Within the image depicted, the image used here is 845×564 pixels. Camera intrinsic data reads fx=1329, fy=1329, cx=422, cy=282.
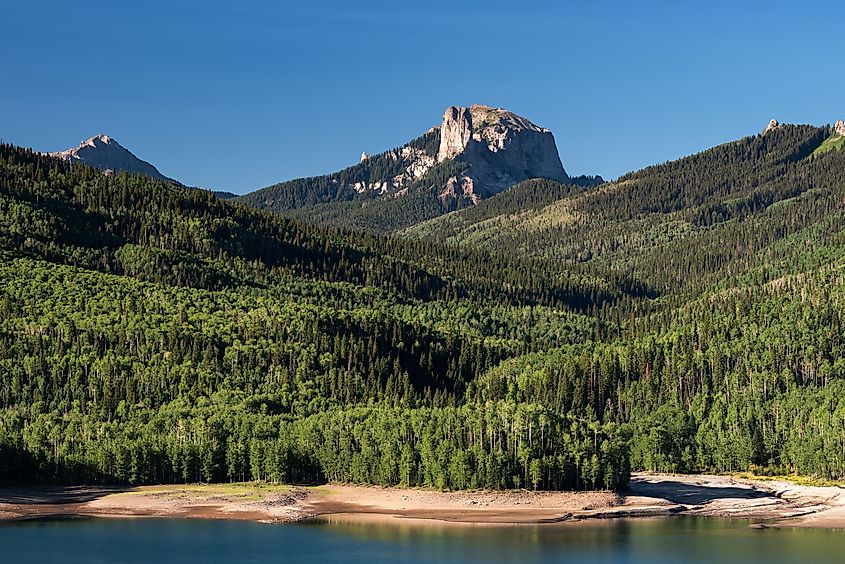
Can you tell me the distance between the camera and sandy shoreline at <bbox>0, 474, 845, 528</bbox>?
575ft

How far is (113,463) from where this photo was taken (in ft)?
637

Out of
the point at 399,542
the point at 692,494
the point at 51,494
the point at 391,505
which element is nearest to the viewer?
the point at 399,542

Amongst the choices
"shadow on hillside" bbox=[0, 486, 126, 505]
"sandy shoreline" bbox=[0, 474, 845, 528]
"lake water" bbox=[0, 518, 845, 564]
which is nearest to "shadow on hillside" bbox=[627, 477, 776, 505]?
"sandy shoreline" bbox=[0, 474, 845, 528]

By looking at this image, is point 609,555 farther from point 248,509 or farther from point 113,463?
point 113,463

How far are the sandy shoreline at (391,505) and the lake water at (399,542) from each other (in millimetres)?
4782

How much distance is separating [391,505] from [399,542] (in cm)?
2405

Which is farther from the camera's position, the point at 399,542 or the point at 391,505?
the point at 391,505

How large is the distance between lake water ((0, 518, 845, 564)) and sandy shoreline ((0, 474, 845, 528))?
4782 mm

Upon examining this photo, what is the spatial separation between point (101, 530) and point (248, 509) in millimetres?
21565

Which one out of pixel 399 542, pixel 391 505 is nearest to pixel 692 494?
pixel 391 505

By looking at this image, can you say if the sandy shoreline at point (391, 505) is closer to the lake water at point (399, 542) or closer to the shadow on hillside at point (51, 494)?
the shadow on hillside at point (51, 494)

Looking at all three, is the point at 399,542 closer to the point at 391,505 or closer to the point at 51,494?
the point at 391,505

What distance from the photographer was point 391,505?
18075 centimetres

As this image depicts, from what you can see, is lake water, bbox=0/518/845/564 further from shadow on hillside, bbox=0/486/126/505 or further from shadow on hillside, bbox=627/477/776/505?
shadow on hillside, bbox=627/477/776/505
